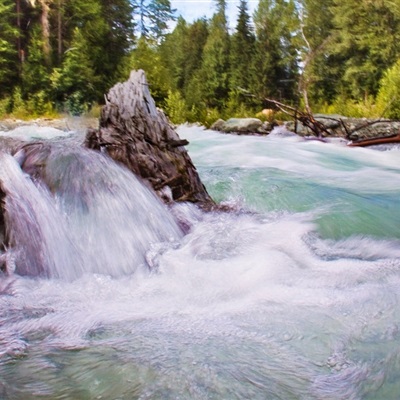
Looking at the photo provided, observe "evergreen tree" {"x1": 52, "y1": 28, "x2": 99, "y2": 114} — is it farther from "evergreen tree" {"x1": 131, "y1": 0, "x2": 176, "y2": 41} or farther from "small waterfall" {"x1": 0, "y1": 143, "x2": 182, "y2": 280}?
"small waterfall" {"x1": 0, "y1": 143, "x2": 182, "y2": 280}

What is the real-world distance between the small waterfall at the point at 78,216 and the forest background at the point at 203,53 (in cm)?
948

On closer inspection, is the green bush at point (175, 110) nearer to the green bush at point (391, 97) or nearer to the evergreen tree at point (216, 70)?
the evergreen tree at point (216, 70)

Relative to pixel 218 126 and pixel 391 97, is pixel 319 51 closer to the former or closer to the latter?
pixel 391 97

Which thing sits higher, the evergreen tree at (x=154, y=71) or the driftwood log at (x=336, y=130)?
the evergreen tree at (x=154, y=71)

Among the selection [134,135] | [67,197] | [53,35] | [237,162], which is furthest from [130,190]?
[53,35]

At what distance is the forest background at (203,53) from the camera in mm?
12570

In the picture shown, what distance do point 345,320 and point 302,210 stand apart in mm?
1062

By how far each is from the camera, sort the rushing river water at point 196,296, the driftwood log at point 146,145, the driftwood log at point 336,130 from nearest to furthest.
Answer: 1. the rushing river water at point 196,296
2. the driftwood log at point 146,145
3. the driftwood log at point 336,130

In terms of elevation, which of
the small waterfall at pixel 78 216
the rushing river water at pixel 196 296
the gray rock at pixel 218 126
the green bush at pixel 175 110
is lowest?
the rushing river water at pixel 196 296

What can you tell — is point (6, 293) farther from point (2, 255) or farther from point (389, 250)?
point (389, 250)

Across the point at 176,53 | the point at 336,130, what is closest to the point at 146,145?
the point at 336,130

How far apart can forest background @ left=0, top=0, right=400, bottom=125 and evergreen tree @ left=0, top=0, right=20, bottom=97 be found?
0.10 feet

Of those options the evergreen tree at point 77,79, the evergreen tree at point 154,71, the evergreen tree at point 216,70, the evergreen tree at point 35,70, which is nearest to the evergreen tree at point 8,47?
the evergreen tree at point 35,70

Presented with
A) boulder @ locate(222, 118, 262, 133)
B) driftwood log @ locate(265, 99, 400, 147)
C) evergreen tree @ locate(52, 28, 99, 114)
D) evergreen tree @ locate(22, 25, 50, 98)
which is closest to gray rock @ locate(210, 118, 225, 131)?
boulder @ locate(222, 118, 262, 133)
